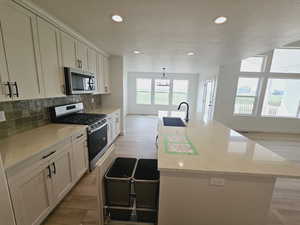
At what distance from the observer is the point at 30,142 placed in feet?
4.90

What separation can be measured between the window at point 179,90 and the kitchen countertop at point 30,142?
262 inches

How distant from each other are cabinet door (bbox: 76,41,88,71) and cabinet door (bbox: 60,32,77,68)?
125 millimetres

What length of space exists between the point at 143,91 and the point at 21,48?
665 centimetres

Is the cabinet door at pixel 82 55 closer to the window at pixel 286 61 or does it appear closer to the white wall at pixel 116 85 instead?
the white wall at pixel 116 85

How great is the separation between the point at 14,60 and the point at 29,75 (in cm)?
21

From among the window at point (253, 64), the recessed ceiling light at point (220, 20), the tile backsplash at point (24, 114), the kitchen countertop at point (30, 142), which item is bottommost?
the kitchen countertop at point (30, 142)

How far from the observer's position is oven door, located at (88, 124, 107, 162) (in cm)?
236

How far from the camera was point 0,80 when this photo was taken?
1.28 metres

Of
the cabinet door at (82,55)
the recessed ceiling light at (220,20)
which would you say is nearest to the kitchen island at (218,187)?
the recessed ceiling light at (220,20)

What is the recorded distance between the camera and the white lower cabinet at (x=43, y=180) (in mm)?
1170

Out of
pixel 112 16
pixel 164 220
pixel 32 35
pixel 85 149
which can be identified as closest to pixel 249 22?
pixel 112 16

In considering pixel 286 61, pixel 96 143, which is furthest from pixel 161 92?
pixel 96 143

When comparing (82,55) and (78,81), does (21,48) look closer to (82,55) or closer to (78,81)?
(78,81)

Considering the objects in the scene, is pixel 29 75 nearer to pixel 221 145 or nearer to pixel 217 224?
pixel 221 145
